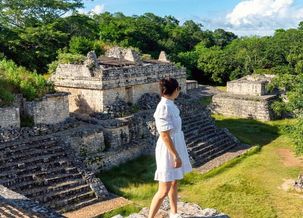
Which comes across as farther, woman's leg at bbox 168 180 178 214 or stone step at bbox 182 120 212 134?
stone step at bbox 182 120 212 134

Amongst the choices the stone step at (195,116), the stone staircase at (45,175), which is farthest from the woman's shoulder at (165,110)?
the stone step at (195,116)

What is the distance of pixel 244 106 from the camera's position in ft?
83.3

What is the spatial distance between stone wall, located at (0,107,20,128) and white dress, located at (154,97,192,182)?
8882 mm

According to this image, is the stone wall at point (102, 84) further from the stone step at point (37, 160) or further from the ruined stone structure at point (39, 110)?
the stone step at point (37, 160)

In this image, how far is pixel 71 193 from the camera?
12.4m

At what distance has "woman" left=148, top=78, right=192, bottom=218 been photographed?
611cm

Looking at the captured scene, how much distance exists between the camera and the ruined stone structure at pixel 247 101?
80.7 ft

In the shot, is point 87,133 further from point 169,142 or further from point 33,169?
point 169,142

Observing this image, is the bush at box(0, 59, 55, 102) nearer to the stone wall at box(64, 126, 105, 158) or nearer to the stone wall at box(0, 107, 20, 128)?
the stone wall at box(0, 107, 20, 128)

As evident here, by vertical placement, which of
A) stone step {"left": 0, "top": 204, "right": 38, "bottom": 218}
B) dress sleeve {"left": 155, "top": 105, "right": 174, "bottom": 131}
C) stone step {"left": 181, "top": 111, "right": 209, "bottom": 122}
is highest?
dress sleeve {"left": 155, "top": 105, "right": 174, "bottom": 131}

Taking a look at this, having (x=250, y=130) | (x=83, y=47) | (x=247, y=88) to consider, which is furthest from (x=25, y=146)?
(x=247, y=88)

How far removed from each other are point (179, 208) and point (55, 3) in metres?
27.1

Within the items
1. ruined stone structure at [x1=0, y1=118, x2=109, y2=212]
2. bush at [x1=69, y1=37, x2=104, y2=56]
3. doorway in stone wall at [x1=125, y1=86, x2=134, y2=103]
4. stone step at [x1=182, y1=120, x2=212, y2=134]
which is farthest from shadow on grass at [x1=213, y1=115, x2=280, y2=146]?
ruined stone structure at [x1=0, y1=118, x2=109, y2=212]

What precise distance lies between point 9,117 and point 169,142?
30.3ft
